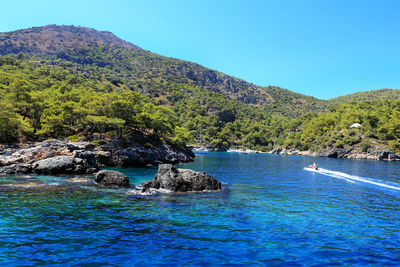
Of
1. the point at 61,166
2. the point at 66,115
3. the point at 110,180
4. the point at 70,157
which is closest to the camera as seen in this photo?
the point at 110,180

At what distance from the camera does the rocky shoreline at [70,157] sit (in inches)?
1647

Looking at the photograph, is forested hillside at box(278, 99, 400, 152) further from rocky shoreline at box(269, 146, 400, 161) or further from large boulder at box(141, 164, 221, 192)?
large boulder at box(141, 164, 221, 192)

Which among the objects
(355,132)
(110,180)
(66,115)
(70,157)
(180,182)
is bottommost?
(110,180)

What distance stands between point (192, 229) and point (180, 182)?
570 inches

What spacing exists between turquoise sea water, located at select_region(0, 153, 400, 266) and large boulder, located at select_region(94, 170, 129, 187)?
4.96m

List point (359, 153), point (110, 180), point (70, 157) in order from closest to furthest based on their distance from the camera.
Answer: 1. point (110, 180)
2. point (70, 157)
3. point (359, 153)

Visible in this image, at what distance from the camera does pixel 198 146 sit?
191 meters

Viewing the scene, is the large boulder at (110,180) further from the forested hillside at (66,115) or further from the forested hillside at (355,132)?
the forested hillside at (355,132)

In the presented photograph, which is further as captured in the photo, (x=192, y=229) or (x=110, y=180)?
(x=110, y=180)

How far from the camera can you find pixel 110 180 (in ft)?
110

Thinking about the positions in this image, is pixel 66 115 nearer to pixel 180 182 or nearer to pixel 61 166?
pixel 61 166

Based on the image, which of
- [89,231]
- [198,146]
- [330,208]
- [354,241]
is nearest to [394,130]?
[198,146]

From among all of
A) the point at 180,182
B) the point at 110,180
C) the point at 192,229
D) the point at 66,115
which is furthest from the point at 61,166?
the point at 192,229

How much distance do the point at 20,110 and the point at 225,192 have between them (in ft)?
Result: 211
